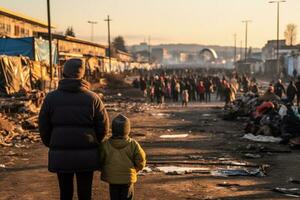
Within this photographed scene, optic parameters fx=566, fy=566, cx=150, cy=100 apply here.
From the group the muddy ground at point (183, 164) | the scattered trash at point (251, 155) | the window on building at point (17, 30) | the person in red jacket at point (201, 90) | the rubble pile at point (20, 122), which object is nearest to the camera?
the muddy ground at point (183, 164)

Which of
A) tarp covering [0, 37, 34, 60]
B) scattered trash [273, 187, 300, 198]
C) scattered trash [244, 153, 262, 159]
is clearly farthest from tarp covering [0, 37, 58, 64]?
scattered trash [273, 187, 300, 198]

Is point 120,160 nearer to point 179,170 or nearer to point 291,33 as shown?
point 179,170

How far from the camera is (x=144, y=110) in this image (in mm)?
30656

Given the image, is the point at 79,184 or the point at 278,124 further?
the point at 278,124

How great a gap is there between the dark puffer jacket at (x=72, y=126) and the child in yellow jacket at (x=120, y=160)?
316mm

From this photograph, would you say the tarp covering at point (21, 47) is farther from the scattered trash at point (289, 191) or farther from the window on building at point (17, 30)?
the scattered trash at point (289, 191)

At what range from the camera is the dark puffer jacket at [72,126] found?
5250 mm

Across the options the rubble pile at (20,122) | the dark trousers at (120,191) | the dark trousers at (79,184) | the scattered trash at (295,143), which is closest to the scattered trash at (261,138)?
the scattered trash at (295,143)

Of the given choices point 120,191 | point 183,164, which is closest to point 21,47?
point 183,164

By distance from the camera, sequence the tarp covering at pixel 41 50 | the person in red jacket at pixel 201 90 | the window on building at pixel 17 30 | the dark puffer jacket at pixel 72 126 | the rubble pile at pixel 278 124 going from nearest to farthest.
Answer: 1. the dark puffer jacket at pixel 72 126
2. the rubble pile at pixel 278 124
3. the tarp covering at pixel 41 50
4. the person in red jacket at pixel 201 90
5. the window on building at pixel 17 30

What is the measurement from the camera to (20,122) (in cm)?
2008

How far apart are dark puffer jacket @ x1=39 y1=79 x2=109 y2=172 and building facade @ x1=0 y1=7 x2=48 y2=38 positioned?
44.0 m

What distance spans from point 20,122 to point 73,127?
1530 centimetres

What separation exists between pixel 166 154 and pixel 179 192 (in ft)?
15.2
